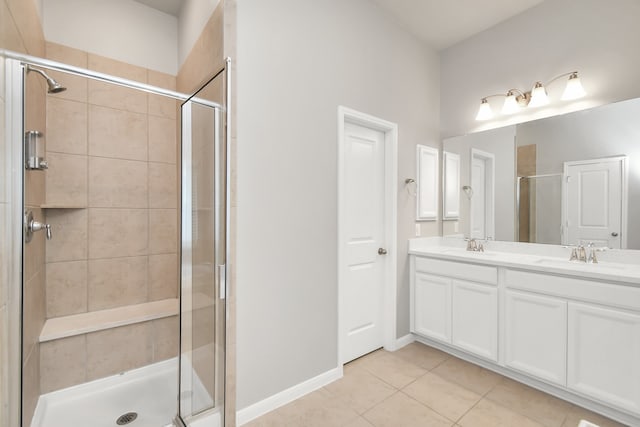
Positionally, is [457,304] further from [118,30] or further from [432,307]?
[118,30]

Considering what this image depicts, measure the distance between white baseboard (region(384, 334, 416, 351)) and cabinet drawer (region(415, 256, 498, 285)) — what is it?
0.68 m

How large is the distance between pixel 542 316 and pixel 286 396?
187 centimetres

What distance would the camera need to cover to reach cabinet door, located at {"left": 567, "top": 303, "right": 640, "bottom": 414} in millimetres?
1653

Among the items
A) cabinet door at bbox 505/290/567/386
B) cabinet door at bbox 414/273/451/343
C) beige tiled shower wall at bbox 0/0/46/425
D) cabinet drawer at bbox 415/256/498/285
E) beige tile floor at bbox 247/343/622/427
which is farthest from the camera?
cabinet door at bbox 414/273/451/343

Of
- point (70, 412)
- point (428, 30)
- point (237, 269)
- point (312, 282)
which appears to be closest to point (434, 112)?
point (428, 30)

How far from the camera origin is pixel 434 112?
3.15 m

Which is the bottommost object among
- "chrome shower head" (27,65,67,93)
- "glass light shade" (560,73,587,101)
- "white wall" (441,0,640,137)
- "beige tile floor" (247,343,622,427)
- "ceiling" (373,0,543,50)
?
"beige tile floor" (247,343,622,427)

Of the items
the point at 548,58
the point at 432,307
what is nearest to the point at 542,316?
the point at 432,307

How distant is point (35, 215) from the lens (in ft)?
5.66

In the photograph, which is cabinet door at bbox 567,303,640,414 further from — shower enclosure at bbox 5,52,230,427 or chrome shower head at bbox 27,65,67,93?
chrome shower head at bbox 27,65,67,93

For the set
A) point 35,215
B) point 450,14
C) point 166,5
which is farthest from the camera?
point 450,14

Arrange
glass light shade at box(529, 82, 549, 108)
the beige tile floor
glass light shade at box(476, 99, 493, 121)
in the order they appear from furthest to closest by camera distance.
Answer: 1. glass light shade at box(476, 99, 493, 121)
2. glass light shade at box(529, 82, 549, 108)
3. the beige tile floor

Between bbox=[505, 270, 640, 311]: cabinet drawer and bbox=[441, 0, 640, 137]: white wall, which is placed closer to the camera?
bbox=[505, 270, 640, 311]: cabinet drawer

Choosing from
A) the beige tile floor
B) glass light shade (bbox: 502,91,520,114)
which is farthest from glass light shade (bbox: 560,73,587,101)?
the beige tile floor
